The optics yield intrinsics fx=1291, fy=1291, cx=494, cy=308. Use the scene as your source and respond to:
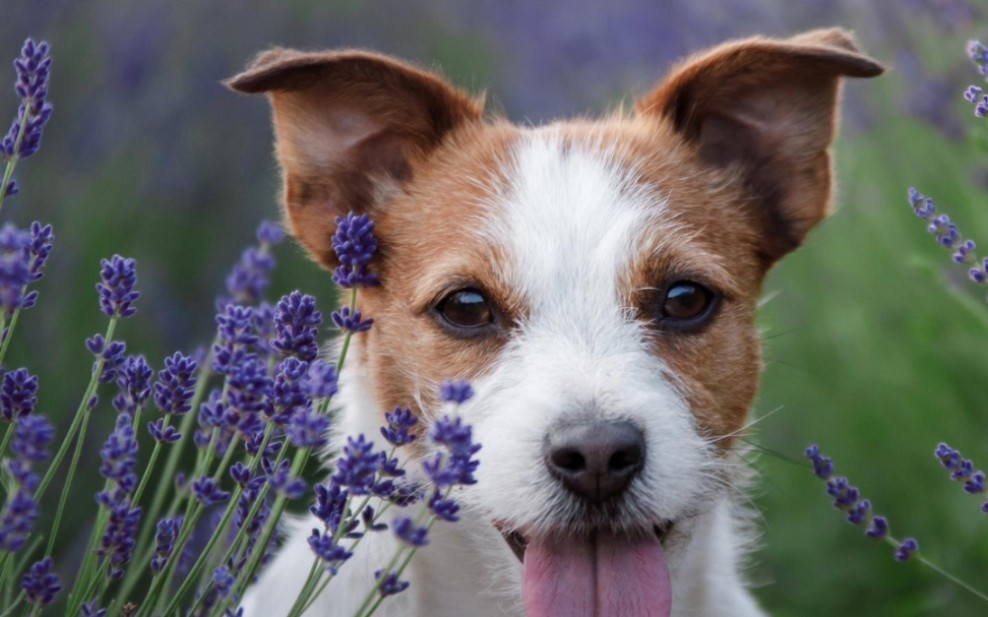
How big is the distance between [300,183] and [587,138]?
738 mm

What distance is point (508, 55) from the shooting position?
725cm

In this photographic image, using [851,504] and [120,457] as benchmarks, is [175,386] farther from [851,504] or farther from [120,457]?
[851,504]

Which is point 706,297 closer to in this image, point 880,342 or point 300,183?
point 300,183

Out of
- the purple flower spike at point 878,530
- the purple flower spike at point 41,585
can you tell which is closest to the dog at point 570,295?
the purple flower spike at point 878,530

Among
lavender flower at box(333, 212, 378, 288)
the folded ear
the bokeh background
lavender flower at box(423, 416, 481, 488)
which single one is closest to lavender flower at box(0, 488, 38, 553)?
lavender flower at box(423, 416, 481, 488)

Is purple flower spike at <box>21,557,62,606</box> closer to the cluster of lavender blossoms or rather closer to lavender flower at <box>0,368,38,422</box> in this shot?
the cluster of lavender blossoms

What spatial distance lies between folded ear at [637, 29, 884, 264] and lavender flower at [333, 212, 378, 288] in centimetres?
123

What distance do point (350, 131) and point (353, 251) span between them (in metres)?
0.87

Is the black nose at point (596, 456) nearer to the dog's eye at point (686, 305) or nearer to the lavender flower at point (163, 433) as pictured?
the dog's eye at point (686, 305)

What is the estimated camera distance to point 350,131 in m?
3.30

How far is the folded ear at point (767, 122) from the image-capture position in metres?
3.33

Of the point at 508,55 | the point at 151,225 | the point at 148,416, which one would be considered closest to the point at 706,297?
the point at 148,416

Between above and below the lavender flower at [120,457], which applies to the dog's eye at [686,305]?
above

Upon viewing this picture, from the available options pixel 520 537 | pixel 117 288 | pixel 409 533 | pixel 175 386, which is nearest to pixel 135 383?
pixel 175 386
